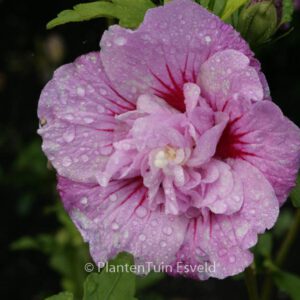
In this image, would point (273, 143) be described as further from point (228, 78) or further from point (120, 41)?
point (120, 41)

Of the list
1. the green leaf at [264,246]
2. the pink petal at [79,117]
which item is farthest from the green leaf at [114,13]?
the green leaf at [264,246]

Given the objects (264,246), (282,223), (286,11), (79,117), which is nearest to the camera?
(79,117)

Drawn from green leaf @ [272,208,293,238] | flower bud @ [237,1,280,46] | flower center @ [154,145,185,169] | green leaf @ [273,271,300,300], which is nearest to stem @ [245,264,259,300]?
green leaf @ [273,271,300,300]

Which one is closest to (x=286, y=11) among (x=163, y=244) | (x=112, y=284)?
(x=163, y=244)

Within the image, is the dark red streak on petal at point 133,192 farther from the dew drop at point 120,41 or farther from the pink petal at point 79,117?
the dew drop at point 120,41

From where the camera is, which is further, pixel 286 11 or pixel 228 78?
pixel 286 11

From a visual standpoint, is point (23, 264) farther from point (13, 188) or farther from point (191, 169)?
point (191, 169)

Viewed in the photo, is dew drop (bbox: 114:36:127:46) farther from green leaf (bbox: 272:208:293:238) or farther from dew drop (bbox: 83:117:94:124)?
→ green leaf (bbox: 272:208:293:238)
